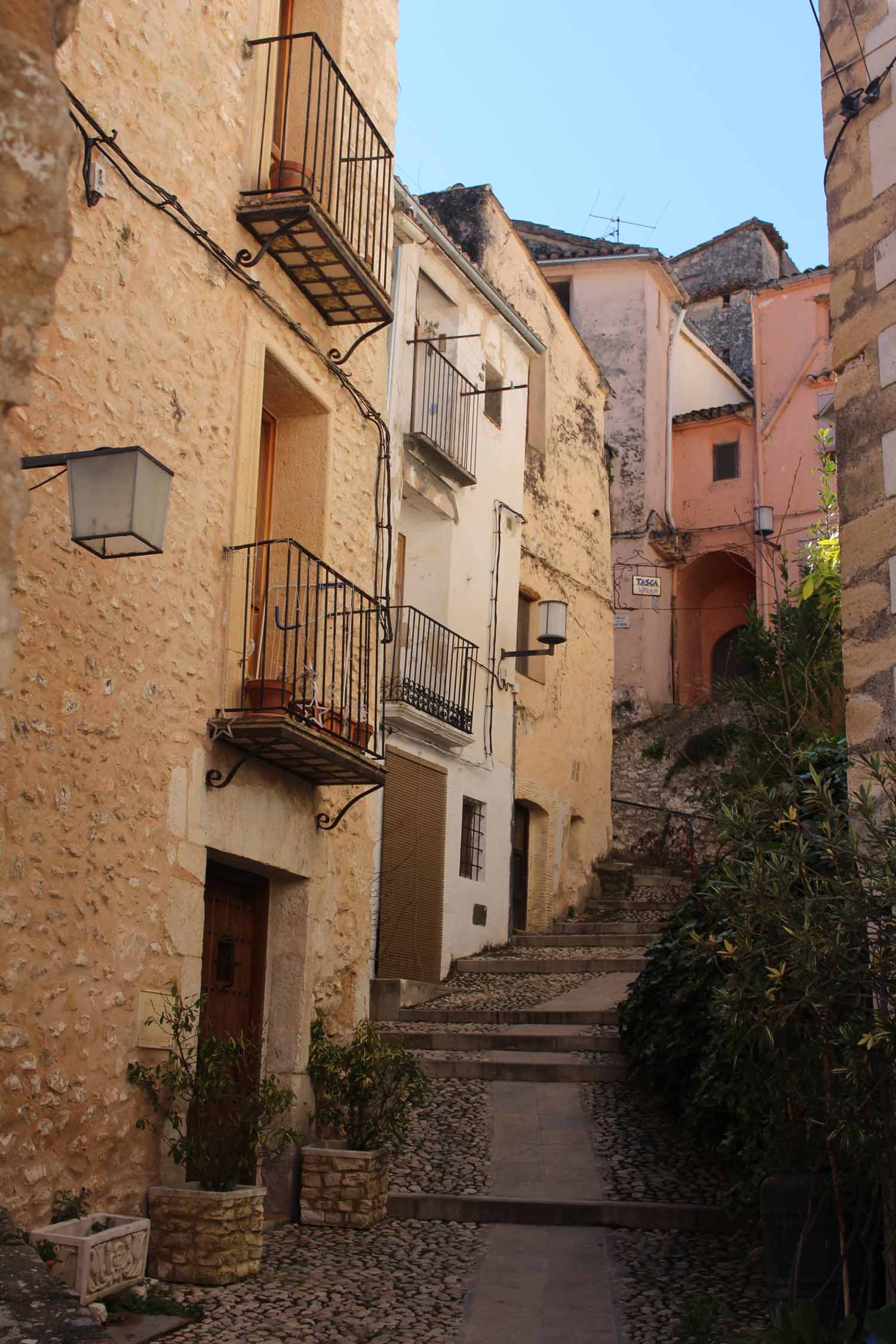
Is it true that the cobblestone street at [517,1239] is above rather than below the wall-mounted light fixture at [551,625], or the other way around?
below

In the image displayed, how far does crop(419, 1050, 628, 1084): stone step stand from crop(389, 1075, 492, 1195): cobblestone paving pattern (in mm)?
134

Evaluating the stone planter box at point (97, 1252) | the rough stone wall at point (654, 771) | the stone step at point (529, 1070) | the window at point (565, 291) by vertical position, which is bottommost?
the stone planter box at point (97, 1252)

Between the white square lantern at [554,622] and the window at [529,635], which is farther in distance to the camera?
the window at [529,635]

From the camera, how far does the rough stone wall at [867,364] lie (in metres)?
5.87

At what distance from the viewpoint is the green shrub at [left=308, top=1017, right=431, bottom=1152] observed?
802 centimetres

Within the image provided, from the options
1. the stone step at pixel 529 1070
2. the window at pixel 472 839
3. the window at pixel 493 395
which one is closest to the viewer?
the stone step at pixel 529 1070

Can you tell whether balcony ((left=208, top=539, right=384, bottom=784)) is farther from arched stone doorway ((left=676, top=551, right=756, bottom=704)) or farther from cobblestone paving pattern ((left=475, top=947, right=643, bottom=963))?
arched stone doorway ((left=676, top=551, right=756, bottom=704))

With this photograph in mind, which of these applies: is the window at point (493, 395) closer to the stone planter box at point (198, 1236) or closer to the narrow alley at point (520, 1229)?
the narrow alley at point (520, 1229)

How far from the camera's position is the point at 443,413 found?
50.0 feet

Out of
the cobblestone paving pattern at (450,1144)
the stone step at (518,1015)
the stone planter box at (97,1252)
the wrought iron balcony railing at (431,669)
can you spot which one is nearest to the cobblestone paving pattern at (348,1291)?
the stone planter box at (97,1252)

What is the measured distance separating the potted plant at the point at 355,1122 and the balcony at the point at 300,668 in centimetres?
157

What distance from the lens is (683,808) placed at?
836 inches

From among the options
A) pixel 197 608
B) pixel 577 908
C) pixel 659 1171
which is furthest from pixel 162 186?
pixel 577 908

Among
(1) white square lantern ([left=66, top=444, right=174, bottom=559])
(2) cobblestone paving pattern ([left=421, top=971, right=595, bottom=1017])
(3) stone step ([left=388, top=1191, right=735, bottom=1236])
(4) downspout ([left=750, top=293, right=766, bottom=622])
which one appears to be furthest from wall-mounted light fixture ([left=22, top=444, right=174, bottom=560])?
(4) downspout ([left=750, top=293, right=766, bottom=622])
